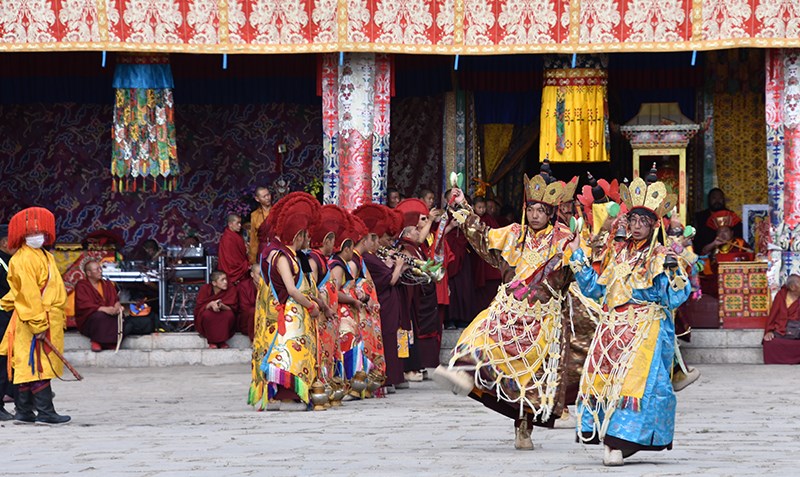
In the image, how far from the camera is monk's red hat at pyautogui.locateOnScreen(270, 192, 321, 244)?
11172mm

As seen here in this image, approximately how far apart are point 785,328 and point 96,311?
6064mm

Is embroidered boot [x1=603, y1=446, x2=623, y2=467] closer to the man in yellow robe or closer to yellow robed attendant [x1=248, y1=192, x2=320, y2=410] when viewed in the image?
yellow robed attendant [x1=248, y1=192, x2=320, y2=410]

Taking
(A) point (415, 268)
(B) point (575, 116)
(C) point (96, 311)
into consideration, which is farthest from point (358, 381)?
(B) point (575, 116)

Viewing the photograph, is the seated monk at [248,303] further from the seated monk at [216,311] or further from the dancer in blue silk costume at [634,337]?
the dancer in blue silk costume at [634,337]

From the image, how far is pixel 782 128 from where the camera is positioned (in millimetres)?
15211

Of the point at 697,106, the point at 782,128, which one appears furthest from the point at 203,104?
the point at 782,128

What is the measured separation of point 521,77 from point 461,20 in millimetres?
2891

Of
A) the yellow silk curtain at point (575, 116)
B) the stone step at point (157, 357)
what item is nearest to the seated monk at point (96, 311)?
the stone step at point (157, 357)

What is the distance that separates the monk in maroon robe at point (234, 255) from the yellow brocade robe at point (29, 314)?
17.6ft

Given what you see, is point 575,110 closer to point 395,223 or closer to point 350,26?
point 350,26

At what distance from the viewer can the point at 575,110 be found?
15.5 meters

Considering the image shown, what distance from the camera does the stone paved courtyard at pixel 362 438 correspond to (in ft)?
27.0

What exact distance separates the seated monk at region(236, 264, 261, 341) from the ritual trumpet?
250 cm

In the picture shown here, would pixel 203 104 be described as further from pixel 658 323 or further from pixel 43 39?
pixel 658 323
